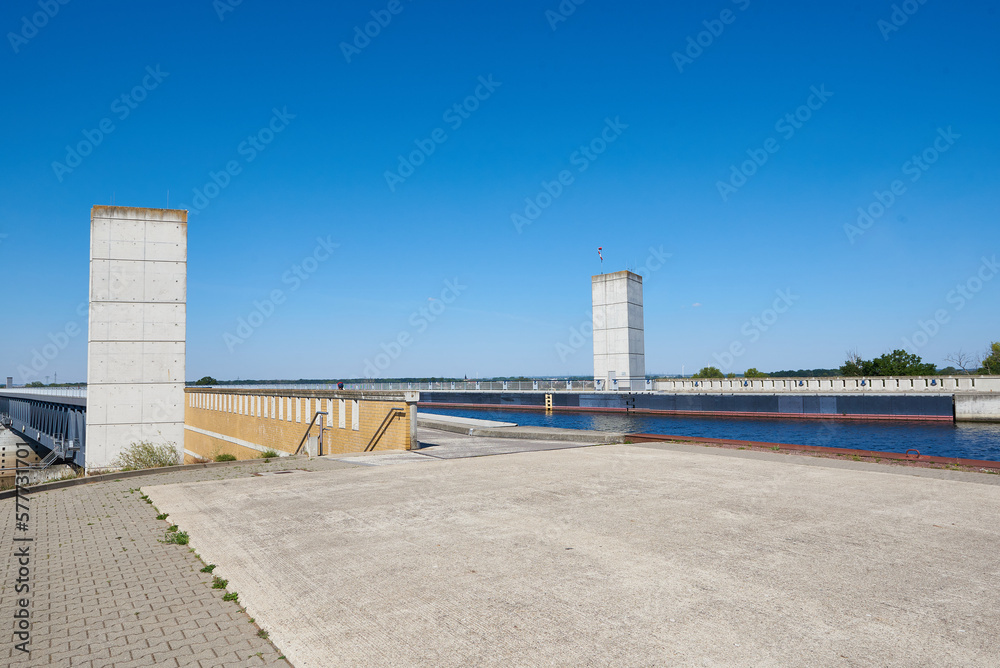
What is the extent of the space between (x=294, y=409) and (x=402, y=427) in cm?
847

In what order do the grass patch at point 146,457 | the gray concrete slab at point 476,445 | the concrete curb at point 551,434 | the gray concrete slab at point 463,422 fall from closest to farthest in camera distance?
the gray concrete slab at point 476,445 < the concrete curb at point 551,434 < the grass patch at point 146,457 < the gray concrete slab at point 463,422

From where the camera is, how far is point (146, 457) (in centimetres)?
2103

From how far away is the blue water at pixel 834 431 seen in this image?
29350 mm

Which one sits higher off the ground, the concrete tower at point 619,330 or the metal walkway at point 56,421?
the concrete tower at point 619,330

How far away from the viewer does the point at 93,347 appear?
24.0 meters

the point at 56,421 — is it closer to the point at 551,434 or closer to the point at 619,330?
the point at 551,434

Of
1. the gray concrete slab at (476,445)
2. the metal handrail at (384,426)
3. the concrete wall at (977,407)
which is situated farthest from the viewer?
the concrete wall at (977,407)

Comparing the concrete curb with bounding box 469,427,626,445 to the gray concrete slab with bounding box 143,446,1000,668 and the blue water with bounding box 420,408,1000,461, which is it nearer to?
the gray concrete slab with bounding box 143,446,1000,668

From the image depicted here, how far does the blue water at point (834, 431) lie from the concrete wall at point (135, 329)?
90.9ft

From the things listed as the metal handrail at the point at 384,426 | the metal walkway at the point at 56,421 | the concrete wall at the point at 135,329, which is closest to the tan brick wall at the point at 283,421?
the metal handrail at the point at 384,426

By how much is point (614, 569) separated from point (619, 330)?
5290cm

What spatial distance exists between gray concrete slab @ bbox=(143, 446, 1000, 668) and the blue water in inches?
905

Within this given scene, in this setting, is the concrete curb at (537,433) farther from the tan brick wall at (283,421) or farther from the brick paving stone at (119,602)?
the brick paving stone at (119,602)

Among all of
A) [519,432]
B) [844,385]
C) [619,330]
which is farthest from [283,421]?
[844,385]
